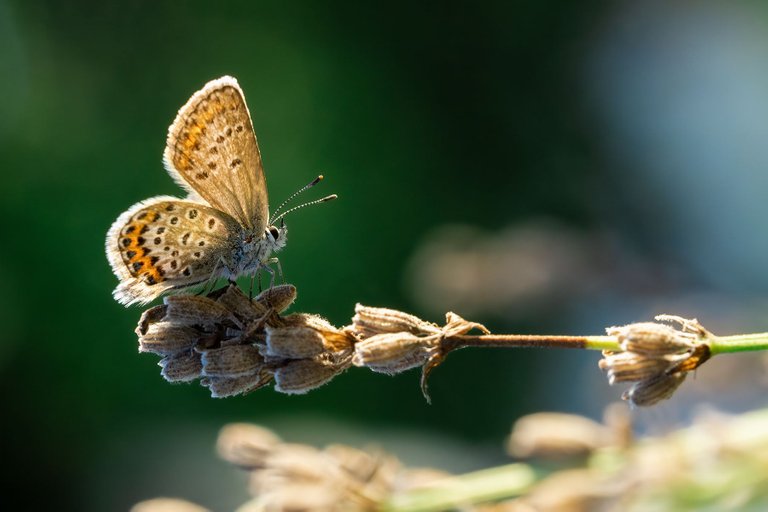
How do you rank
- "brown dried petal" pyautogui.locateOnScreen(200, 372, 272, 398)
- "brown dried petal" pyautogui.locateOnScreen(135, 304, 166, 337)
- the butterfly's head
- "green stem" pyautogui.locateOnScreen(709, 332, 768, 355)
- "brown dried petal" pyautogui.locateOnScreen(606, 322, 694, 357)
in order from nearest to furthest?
"green stem" pyautogui.locateOnScreen(709, 332, 768, 355) → "brown dried petal" pyautogui.locateOnScreen(606, 322, 694, 357) → "brown dried petal" pyautogui.locateOnScreen(200, 372, 272, 398) → "brown dried petal" pyautogui.locateOnScreen(135, 304, 166, 337) → the butterfly's head

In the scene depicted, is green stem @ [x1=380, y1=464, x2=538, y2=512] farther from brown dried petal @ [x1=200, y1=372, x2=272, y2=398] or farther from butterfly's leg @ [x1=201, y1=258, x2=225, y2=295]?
butterfly's leg @ [x1=201, y1=258, x2=225, y2=295]

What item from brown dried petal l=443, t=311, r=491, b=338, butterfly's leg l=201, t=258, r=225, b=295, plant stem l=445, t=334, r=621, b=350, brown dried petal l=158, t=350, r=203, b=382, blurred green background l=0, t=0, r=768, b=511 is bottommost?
brown dried petal l=158, t=350, r=203, b=382

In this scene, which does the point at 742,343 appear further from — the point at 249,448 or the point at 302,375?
the point at 249,448

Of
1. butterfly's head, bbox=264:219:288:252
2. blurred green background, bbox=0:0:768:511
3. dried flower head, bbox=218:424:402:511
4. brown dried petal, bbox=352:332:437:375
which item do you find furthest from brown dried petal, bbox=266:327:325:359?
blurred green background, bbox=0:0:768:511

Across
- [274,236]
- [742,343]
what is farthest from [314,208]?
[742,343]

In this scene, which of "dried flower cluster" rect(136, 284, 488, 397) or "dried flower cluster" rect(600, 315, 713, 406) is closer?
"dried flower cluster" rect(600, 315, 713, 406)

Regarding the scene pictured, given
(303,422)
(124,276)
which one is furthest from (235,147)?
(303,422)

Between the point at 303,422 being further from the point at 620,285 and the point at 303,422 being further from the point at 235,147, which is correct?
the point at 235,147
